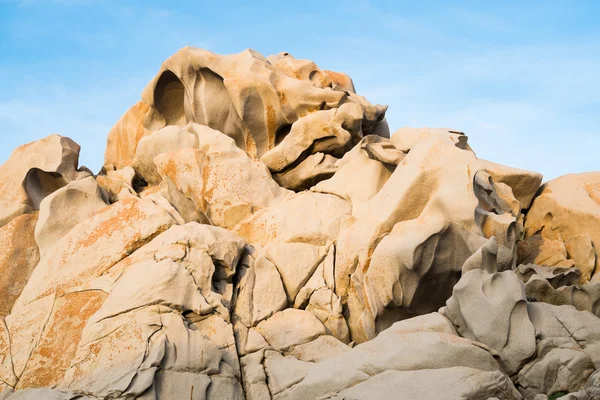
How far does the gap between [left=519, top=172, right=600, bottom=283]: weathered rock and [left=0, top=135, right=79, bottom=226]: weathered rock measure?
9213 mm

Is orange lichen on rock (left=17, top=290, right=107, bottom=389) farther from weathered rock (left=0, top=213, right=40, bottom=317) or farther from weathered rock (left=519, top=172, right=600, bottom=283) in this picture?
Answer: weathered rock (left=519, top=172, right=600, bottom=283)

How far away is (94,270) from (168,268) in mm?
1689

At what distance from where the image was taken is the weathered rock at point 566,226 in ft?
46.7

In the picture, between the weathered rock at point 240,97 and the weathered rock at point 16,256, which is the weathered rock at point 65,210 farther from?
the weathered rock at point 240,97

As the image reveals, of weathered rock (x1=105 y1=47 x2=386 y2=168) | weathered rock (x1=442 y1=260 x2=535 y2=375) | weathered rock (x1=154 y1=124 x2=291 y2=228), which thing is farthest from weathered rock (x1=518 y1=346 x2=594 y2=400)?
weathered rock (x1=105 y1=47 x2=386 y2=168)

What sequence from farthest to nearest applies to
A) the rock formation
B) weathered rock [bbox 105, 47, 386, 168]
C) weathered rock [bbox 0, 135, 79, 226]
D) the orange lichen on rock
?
weathered rock [bbox 105, 47, 386, 168]
weathered rock [bbox 0, 135, 79, 226]
the orange lichen on rock
the rock formation

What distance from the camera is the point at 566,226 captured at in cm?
1501

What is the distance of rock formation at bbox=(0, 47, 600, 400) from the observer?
9.61m

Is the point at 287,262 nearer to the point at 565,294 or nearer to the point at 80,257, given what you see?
the point at 80,257

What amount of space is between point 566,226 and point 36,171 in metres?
10.5

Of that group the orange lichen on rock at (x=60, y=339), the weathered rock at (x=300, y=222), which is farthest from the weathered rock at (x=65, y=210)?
the weathered rock at (x=300, y=222)

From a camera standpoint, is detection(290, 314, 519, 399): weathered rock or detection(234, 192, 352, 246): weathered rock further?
detection(234, 192, 352, 246): weathered rock

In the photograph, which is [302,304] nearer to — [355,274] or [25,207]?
[355,274]

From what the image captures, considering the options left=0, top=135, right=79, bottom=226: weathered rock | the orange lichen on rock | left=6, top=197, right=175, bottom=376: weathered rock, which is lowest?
the orange lichen on rock
